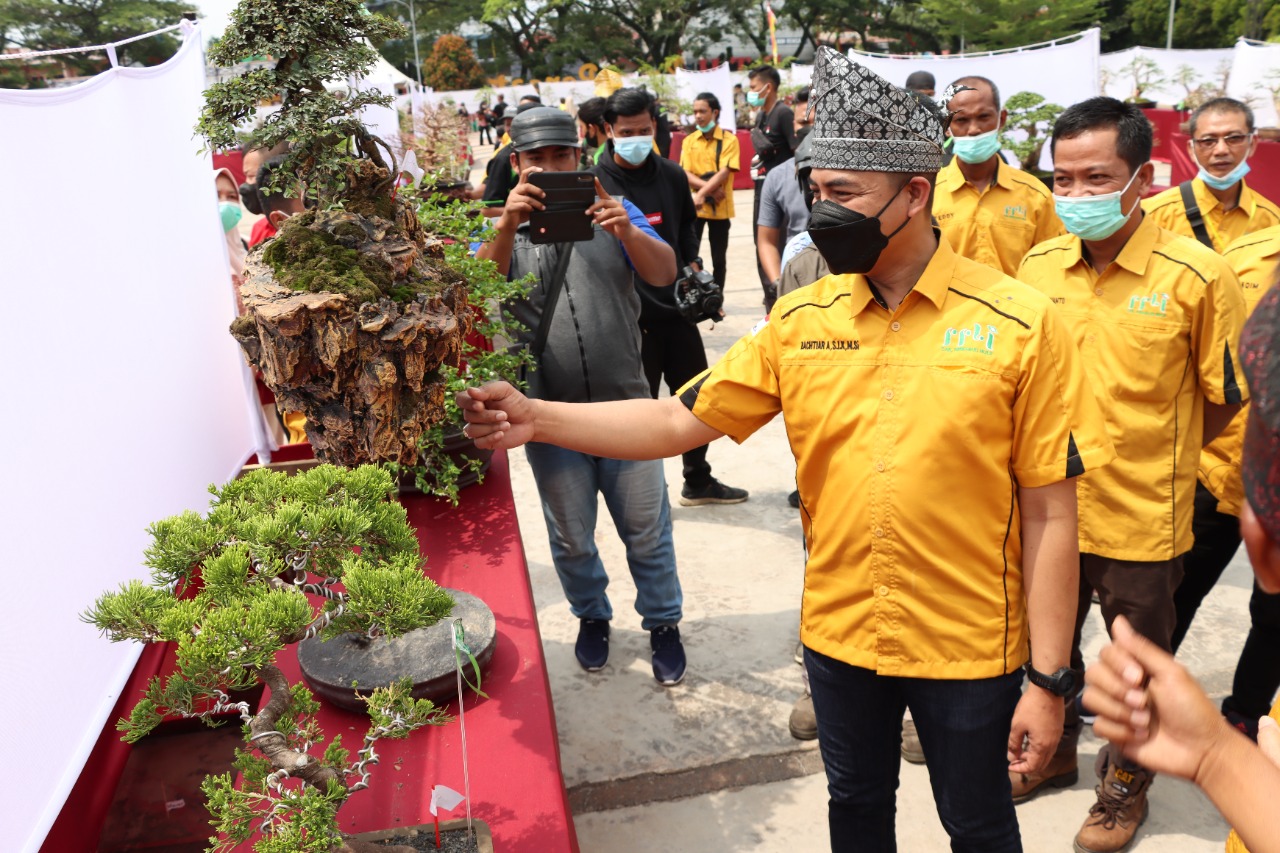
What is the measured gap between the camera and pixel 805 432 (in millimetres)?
1961

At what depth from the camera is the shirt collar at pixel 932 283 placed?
1835 millimetres

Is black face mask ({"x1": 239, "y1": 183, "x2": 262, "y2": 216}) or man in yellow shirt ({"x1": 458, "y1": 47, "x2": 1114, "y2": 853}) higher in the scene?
black face mask ({"x1": 239, "y1": 183, "x2": 262, "y2": 216})

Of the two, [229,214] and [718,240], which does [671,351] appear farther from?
[718,240]

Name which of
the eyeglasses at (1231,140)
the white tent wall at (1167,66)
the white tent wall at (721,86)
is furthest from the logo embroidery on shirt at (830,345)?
the white tent wall at (1167,66)

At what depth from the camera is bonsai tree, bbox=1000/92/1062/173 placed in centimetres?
816

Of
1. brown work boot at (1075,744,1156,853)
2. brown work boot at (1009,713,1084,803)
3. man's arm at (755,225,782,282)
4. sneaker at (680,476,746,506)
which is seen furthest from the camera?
sneaker at (680,476,746,506)

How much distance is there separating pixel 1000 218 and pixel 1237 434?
3.90ft

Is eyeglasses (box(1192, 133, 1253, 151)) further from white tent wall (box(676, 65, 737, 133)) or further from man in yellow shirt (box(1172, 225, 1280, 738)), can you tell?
white tent wall (box(676, 65, 737, 133))

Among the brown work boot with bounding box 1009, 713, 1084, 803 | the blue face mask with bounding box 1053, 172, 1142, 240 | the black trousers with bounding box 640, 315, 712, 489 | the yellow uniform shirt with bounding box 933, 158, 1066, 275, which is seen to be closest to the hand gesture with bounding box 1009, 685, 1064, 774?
the brown work boot with bounding box 1009, 713, 1084, 803

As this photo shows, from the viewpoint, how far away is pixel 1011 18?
1467 inches

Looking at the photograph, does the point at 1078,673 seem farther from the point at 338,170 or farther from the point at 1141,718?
the point at 338,170

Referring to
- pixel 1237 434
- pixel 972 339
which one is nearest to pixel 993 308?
pixel 972 339

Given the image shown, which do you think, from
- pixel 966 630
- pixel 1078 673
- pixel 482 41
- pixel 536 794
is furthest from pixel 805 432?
pixel 482 41

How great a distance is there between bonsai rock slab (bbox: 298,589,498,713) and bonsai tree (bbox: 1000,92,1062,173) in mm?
7195
